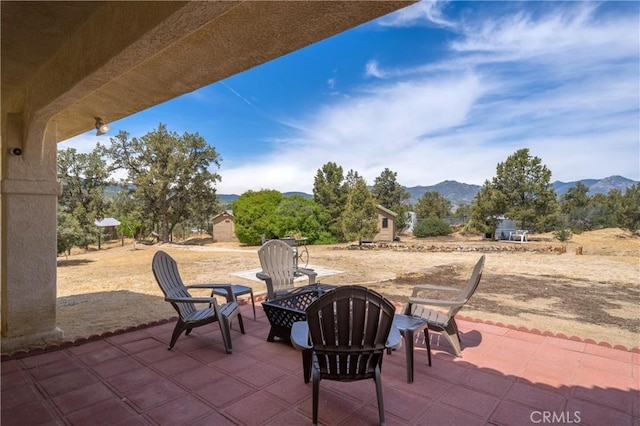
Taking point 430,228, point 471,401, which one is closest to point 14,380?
point 471,401

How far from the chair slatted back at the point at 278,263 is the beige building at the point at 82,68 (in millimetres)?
2420

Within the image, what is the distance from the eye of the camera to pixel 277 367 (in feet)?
9.30

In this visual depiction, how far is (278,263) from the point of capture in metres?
4.73

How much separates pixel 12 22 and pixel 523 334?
536 centimetres

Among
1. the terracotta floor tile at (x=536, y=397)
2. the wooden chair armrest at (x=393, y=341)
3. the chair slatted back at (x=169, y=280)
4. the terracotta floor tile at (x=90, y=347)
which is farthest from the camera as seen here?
the chair slatted back at (x=169, y=280)

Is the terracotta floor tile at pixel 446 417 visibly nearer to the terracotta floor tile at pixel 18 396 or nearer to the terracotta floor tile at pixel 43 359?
the terracotta floor tile at pixel 18 396

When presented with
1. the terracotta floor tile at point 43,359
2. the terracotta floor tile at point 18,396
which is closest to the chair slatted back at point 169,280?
the terracotta floor tile at point 43,359

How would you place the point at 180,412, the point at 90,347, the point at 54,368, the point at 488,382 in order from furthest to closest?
the point at 90,347
the point at 54,368
the point at 488,382
the point at 180,412

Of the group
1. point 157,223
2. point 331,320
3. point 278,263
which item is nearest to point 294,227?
point 157,223

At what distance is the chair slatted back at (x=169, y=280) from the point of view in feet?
10.9

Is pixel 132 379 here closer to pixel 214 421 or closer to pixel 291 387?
pixel 214 421

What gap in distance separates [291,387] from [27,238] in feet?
10.9

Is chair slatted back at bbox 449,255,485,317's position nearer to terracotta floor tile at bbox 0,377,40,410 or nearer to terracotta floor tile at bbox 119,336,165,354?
terracotta floor tile at bbox 119,336,165,354

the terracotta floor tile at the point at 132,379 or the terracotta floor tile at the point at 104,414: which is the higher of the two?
the terracotta floor tile at the point at 104,414
